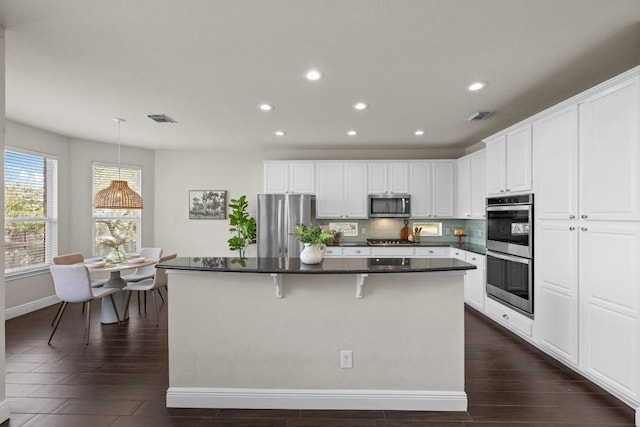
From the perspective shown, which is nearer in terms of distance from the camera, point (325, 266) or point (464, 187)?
point (325, 266)

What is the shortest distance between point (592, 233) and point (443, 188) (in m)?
3.17

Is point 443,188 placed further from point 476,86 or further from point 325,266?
point 325,266

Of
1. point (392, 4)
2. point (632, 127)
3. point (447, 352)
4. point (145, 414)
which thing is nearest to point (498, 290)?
point (447, 352)

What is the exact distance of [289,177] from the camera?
5.77 meters

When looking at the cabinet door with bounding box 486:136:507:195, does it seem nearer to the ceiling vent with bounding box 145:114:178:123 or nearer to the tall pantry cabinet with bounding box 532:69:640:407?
the tall pantry cabinet with bounding box 532:69:640:407

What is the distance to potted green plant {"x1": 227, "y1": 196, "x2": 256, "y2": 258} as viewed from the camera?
18.9 ft

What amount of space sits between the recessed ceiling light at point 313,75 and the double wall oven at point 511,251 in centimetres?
240

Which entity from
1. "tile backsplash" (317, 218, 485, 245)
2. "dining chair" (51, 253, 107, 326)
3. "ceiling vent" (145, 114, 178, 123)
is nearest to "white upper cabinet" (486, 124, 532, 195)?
"tile backsplash" (317, 218, 485, 245)

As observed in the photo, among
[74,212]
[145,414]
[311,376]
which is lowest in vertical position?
[145,414]

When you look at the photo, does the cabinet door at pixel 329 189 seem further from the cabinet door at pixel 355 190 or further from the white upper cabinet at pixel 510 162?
the white upper cabinet at pixel 510 162

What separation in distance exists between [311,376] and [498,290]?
2662 mm

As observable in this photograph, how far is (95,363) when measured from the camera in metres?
3.07

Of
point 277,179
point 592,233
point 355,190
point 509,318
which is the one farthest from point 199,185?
point 592,233

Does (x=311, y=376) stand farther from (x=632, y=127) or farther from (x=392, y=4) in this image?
(x=632, y=127)
